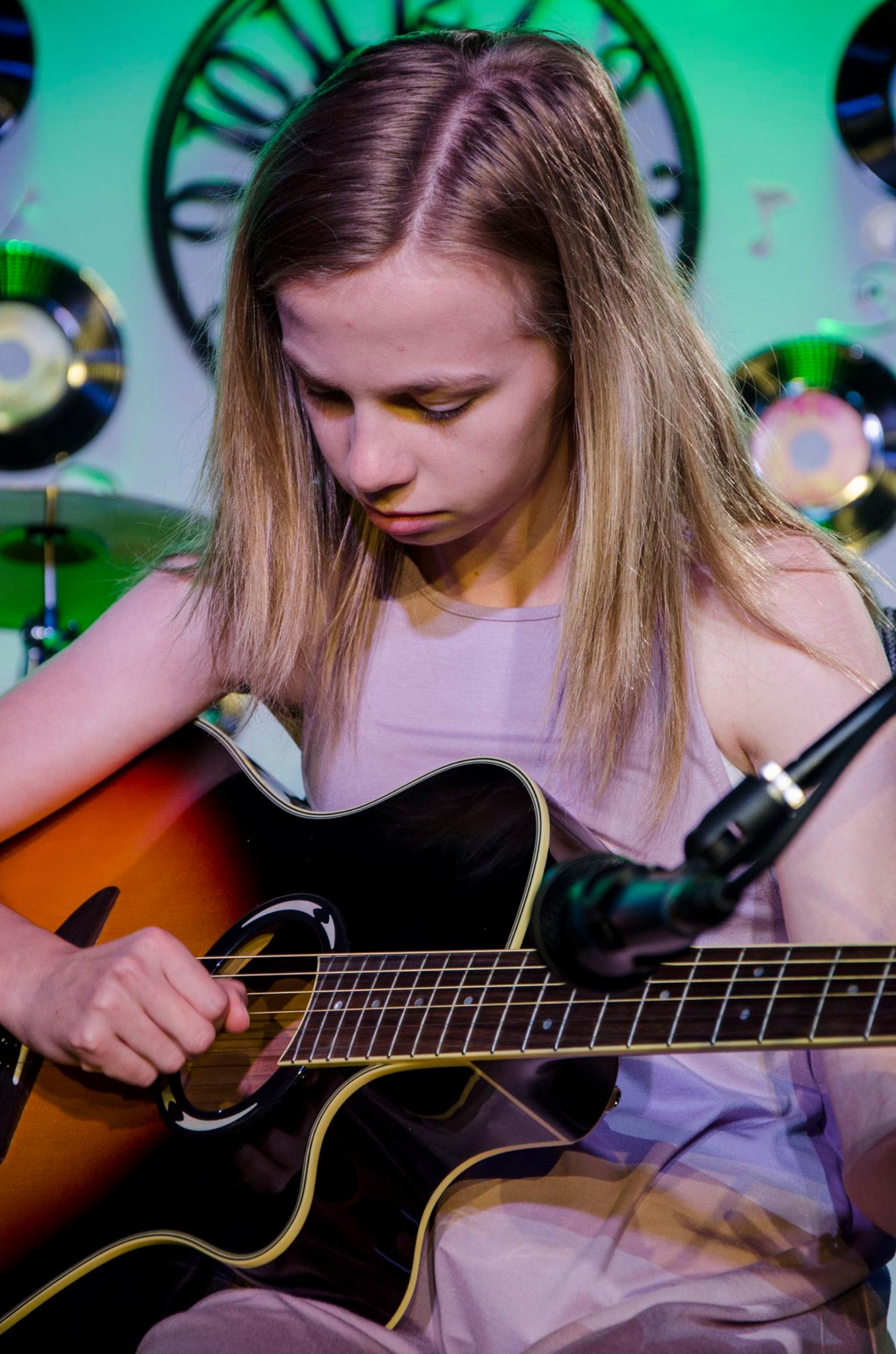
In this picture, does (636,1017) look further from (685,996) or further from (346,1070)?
(346,1070)

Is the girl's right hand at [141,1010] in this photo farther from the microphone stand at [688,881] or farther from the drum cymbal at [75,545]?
the drum cymbal at [75,545]

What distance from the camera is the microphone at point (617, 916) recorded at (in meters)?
0.47

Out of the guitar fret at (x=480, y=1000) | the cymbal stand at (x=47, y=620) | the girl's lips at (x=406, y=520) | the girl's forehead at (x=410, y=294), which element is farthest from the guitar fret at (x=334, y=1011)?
the cymbal stand at (x=47, y=620)

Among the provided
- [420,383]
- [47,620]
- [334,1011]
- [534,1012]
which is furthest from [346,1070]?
[47,620]

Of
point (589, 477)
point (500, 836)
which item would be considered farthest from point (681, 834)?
point (589, 477)

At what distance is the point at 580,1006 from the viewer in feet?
2.44

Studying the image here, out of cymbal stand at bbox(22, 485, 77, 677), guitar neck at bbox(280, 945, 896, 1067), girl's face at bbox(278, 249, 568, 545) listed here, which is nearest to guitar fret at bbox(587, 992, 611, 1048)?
guitar neck at bbox(280, 945, 896, 1067)

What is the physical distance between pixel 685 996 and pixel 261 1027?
38 centimetres

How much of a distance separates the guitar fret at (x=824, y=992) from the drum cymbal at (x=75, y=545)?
162 cm

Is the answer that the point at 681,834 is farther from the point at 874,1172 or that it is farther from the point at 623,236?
the point at 623,236

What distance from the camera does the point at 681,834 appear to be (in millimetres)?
1012

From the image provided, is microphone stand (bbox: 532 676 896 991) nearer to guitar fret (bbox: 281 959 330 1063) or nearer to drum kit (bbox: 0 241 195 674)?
guitar fret (bbox: 281 959 330 1063)

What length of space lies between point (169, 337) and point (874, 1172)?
240cm

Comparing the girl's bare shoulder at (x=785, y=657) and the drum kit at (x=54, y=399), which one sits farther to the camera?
the drum kit at (x=54, y=399)
